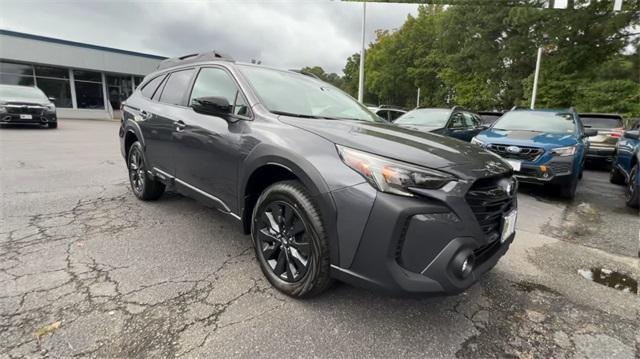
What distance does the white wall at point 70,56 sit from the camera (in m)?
19.0

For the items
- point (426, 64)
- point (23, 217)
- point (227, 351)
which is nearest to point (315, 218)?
point (227, 351)

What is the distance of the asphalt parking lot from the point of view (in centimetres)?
190

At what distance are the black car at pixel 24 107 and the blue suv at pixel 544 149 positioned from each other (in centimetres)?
1433

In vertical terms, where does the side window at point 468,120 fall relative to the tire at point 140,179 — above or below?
above

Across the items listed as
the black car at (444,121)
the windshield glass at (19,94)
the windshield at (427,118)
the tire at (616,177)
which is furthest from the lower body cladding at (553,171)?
the windshield glass at (19,94)

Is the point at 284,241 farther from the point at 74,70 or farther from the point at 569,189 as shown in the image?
the point at 74,70

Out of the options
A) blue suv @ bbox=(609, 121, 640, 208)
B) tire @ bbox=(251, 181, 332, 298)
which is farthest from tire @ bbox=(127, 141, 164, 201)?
blue suv @ bbox=(609, 121, 640, 208)

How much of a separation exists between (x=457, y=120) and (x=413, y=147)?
6.72 metres

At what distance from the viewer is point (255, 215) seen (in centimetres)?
246

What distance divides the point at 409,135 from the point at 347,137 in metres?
0.62

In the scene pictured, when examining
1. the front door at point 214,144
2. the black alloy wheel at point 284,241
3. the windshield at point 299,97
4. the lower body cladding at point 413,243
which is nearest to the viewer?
the lower body cladding at point 413,243

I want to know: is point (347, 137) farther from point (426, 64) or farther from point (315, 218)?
point (426, 64)

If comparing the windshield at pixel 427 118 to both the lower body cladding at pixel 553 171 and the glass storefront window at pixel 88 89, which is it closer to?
the lower body cladding at pixel 553 171

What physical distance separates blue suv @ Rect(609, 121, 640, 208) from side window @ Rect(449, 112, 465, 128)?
3049mm
